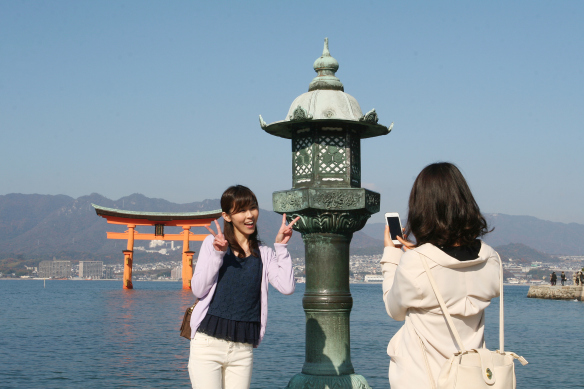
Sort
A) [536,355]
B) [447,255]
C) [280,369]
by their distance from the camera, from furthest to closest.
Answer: [536,355]
[280,369]
[447,255]

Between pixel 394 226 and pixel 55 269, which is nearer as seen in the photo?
pixel 394 226

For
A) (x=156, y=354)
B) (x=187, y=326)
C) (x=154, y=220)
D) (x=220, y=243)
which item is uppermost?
(x=154, y=220)

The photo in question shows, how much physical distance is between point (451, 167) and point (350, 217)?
1995mm

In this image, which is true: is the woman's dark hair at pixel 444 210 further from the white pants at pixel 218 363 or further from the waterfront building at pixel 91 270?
the waterfront building at pixel 91 270

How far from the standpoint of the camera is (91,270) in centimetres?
18212

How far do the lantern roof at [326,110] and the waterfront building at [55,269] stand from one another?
18792 centimetres

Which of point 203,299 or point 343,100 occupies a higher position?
point 343,100

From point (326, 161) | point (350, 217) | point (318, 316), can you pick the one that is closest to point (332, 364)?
point (318, 316)

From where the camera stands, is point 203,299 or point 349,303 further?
point 349,303

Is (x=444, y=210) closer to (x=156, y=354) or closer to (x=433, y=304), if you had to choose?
(x=433, y=304)

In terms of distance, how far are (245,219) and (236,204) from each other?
0.09 meters

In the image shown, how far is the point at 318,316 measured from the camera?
4035mm

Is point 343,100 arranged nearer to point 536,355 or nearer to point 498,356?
point 498,356

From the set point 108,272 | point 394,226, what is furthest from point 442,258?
point 108,272
